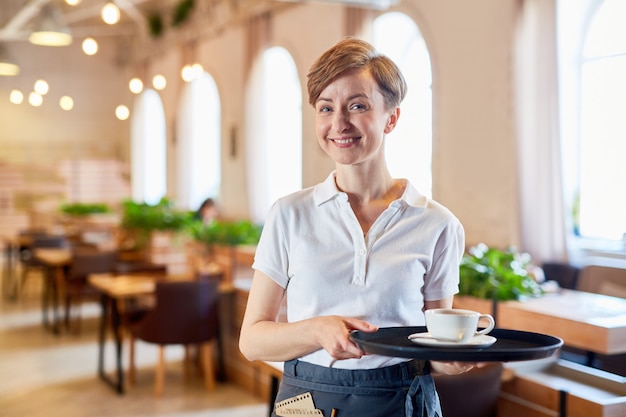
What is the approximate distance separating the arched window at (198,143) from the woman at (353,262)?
44.3 feet

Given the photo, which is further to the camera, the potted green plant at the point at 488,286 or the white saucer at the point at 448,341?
the potted green plant at the point at 488,286

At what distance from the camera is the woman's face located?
1.60 meters

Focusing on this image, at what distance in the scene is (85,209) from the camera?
40.2 ft

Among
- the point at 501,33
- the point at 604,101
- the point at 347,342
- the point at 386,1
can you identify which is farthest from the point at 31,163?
the point at 347,342

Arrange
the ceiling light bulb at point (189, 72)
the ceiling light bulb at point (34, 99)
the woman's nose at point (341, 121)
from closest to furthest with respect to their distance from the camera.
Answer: the woman's nose at point (341, 121) < the ceiling light bulb at point (34, 99) < the ceiling light bulb at point (189, 72)

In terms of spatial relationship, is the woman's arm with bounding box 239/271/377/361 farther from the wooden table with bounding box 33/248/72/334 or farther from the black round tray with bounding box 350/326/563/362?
the wooden table with bounding box 33/248/72/334

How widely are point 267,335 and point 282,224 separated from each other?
0.80 feet

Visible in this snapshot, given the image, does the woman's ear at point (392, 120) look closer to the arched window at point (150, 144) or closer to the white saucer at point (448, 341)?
the white saucer at point (448, 341)

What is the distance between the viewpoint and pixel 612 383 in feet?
8.52

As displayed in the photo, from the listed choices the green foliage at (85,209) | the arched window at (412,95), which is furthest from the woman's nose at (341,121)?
the green foliage at (85,209)

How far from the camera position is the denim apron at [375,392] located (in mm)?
1618

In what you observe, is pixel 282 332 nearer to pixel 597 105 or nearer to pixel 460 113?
pixel 597 105

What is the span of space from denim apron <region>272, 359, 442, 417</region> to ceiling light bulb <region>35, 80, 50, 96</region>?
6693mm

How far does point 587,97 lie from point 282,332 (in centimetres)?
617
